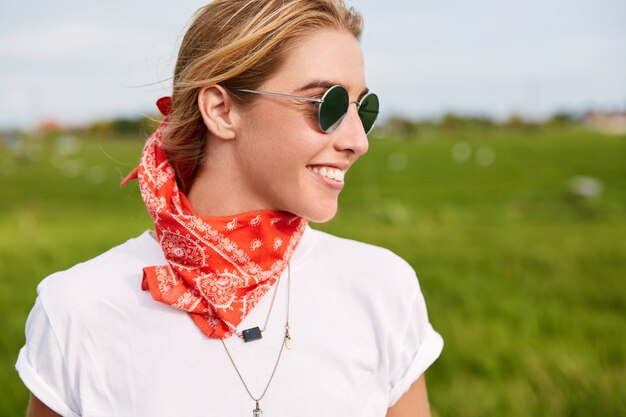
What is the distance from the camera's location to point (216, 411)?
1702mm

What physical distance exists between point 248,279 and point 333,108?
18.3 inches

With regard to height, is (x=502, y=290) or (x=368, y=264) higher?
(x=368, y=264)

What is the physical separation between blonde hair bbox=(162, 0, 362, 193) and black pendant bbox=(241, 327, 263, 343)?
0.47m

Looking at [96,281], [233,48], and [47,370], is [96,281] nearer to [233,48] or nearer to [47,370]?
[47,370]

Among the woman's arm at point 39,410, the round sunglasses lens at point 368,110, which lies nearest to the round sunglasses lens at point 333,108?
the round sunglasses lens at point 368,110

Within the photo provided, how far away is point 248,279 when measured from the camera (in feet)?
5.87

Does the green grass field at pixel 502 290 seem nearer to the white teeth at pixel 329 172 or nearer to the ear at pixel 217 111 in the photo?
the ear at pixel 217 111

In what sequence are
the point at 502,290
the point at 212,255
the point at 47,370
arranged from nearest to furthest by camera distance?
the point at 47,370, the point at 212,255, the point at 502,290

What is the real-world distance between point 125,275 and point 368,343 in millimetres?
628

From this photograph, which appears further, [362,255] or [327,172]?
[362,255]

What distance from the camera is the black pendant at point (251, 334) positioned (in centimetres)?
175

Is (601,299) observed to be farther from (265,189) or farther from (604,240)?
(265,189)

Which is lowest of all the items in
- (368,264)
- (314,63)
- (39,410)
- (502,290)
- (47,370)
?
(502,290)

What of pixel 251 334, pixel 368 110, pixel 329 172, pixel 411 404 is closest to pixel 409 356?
pixel 411 404
